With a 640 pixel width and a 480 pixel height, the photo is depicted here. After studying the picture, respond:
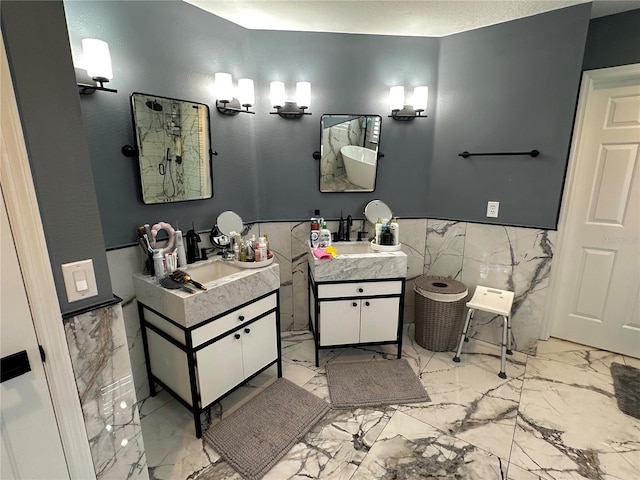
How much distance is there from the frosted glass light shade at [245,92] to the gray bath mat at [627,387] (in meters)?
3.14

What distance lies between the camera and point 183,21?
1.92 meters

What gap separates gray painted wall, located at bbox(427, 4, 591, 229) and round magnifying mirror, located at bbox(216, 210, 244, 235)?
66.1 inches

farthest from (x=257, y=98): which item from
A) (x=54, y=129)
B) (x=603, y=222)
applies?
(x=603, y=222)

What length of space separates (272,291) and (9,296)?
1296 mm

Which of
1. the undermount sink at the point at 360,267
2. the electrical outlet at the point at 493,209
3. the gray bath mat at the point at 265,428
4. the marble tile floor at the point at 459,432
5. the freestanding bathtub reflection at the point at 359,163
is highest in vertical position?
the freestanding bathtub reflection at the point at 359,163

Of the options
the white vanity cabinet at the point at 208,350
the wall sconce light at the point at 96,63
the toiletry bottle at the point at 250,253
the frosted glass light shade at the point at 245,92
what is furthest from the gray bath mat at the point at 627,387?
the wall sconce light at the point at 96,63

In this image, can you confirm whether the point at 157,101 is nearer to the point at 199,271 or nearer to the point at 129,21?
the point at 129,21

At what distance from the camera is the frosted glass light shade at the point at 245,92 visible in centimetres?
215

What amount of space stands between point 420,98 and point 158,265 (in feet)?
7.24

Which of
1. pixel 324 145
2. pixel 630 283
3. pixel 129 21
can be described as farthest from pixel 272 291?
pixel 630 283

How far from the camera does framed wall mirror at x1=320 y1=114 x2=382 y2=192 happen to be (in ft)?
8.16

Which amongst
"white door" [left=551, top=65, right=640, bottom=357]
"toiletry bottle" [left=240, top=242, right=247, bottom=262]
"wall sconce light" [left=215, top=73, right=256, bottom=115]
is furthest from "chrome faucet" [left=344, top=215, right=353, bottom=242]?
"white door" [left=551, top=65, right=640, bottom=357]

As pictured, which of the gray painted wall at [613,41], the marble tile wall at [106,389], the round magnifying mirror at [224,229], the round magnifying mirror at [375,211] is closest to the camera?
the marble tile wall at [106,389]

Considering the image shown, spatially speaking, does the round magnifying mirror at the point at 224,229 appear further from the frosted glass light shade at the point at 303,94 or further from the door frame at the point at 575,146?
the door frame at the point at 575,146
